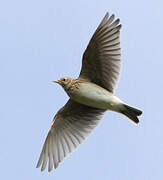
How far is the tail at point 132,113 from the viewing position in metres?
10.5

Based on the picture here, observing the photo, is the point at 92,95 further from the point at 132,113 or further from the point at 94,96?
the point at 132,113

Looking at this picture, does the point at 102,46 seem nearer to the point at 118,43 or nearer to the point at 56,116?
the point at 118,43

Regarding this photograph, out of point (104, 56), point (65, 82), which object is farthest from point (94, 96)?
point (104, 56)

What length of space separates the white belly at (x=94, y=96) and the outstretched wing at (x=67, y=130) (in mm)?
955

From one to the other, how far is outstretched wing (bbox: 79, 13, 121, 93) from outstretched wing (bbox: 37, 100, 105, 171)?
968 millimetres

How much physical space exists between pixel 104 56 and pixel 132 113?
130 centimetres

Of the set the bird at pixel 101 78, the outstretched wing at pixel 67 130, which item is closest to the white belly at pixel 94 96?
the bird at pixel 101 78

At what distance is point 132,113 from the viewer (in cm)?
1056

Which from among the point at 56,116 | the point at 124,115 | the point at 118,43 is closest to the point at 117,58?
the point at 118,43

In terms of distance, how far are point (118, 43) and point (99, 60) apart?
54cm

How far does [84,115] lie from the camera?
37.9 ft

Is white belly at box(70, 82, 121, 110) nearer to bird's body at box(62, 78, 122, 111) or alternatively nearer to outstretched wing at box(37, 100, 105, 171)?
bird's body at box(62, 78, 122, 111)

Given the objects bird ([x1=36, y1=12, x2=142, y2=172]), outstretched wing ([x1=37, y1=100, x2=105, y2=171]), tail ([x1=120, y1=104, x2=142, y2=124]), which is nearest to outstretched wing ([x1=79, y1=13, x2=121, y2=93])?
bird ([x1=36, y1=12, x2=142, y2=172])

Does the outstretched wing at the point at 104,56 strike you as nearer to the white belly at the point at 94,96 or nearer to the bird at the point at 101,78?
the bird at the point at 101,78
